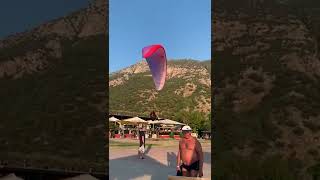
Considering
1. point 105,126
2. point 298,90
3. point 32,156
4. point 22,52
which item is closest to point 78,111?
point 105,126

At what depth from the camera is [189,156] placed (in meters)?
5.50

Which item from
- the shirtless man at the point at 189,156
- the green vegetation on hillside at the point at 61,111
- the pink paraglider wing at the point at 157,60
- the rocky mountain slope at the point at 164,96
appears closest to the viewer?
the shirtless man at the point at 189,156

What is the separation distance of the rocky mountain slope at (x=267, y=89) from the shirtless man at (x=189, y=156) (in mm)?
556

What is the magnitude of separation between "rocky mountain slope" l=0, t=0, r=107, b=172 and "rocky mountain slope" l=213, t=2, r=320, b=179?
167 centimetres

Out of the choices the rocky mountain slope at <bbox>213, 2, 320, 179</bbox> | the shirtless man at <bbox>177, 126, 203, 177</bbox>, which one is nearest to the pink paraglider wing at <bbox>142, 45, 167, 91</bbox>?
the shirtless man at <bbox>177, 126, 203, 177</bbox>

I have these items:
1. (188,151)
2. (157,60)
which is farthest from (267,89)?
(157,60)

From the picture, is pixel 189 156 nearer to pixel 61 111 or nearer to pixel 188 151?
pixel 188 151

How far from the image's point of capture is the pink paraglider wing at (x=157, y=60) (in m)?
8.41

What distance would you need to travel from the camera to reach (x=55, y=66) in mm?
6312

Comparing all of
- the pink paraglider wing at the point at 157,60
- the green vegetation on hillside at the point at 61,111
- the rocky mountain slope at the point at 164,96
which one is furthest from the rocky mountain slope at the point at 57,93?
the rocky mountain slope at the point at 164,96

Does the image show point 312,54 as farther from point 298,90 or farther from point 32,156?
point 32,156

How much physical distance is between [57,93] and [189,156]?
6.72 feet

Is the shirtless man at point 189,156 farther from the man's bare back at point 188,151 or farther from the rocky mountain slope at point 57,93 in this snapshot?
the rocky mountain slope at point 57,93

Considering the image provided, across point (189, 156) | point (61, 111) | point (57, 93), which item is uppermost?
point (57, 93)
